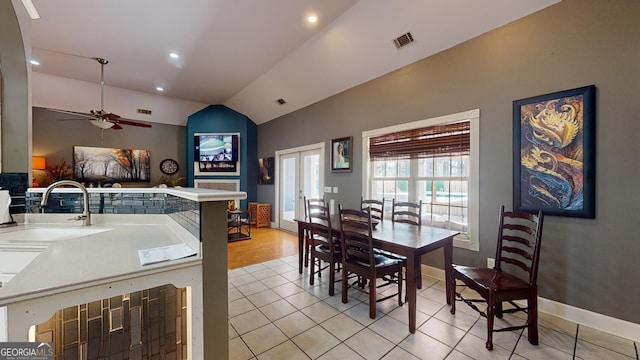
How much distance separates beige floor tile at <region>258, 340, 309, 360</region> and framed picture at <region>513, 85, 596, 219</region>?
248 centimetres

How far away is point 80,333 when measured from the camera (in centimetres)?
108

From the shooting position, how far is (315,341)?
192cm

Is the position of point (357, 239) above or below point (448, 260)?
above

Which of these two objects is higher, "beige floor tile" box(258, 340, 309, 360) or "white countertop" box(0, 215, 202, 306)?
"white countertop" box(0, 215, 202, 306)

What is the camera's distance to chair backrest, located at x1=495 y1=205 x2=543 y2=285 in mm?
1922

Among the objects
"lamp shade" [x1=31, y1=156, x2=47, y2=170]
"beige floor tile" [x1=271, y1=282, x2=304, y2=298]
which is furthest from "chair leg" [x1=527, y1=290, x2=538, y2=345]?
"lamp shade" [x1=31, y1=156, x2=47, y2=170]

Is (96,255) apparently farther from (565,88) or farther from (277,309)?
(565,88)

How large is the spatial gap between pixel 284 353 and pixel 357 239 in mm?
1083

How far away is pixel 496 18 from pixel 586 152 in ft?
5.23

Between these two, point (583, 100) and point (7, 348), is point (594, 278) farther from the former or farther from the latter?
point (7, 348)

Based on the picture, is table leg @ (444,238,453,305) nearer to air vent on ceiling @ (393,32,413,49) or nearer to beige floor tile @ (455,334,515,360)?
beige floor tile @ (455,334,515,360)

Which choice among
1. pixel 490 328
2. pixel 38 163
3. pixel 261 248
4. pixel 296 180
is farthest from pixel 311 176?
pixel 38 163

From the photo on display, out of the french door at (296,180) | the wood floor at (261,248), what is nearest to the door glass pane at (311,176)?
the french door at (296,180)

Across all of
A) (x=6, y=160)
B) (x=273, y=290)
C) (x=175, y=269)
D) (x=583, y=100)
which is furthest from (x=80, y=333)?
(x=583, y=100)
